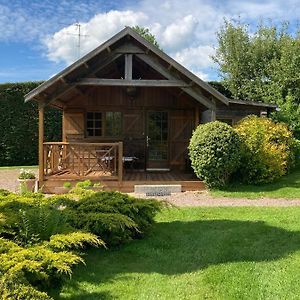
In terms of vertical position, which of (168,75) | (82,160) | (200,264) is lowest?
(200,264)

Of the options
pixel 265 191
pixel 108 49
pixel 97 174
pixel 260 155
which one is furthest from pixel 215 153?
pixel 108 49

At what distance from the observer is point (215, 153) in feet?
36.3

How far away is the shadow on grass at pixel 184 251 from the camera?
4.93 meters

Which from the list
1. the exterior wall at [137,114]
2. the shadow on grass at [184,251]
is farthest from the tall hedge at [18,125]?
the shadow on grass at [184,251]

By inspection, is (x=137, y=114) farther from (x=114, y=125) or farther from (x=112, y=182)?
(x=112, y=182)

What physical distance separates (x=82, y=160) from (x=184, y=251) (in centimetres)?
681

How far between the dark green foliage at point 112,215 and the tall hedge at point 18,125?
13288 millimetres

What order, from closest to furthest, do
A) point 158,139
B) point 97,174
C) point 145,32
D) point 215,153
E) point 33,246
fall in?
point 33,246
point 215,153
point 97,174
point 158,139
point 145,32

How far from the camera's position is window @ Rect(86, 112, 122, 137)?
15.0 m

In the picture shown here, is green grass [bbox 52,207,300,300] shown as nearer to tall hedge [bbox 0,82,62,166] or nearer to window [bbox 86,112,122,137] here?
window [bbox 86,112,122,137]

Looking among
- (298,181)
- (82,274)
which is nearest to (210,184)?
(298,181)

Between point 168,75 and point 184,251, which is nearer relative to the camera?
point 184,251

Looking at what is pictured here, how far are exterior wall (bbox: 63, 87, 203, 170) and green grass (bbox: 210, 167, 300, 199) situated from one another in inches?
153

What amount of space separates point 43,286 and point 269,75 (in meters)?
20.1
